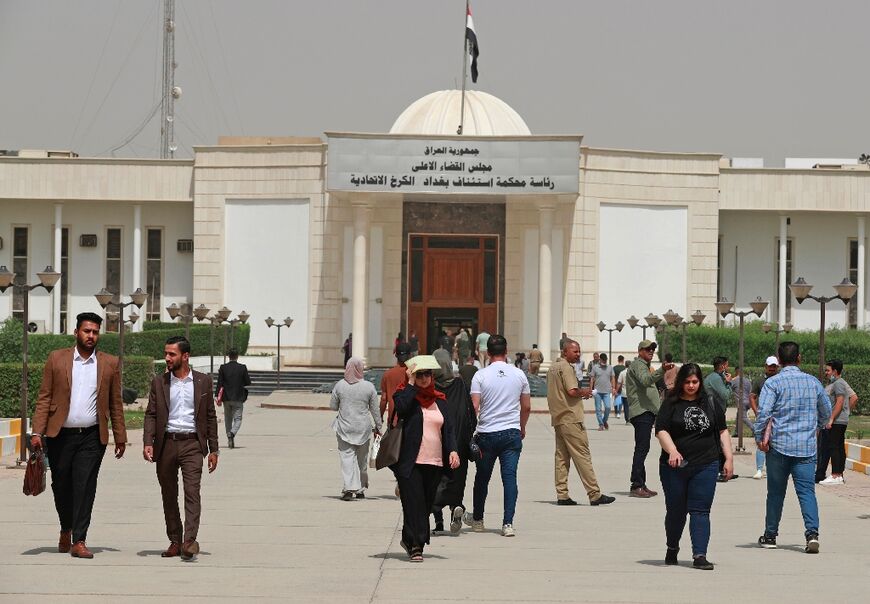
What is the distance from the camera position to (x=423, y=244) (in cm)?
4662

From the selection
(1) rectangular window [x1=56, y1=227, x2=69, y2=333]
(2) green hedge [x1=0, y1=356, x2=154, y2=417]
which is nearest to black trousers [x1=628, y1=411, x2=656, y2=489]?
(2) green hedge [x1=0, y1=356, x2=154, y2=417]

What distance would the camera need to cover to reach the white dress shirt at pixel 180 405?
1067cm

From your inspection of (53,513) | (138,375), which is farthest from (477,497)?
(138,375)

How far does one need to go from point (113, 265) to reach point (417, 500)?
1545 inches

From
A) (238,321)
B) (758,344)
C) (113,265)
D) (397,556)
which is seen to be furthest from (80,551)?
(113,265)

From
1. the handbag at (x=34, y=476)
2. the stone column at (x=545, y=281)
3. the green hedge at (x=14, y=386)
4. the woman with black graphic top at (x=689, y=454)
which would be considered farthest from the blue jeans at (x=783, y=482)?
the stone column at (x=545, y=281)

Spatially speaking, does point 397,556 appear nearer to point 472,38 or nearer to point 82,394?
point 82,394

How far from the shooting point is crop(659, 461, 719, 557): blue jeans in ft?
34.3

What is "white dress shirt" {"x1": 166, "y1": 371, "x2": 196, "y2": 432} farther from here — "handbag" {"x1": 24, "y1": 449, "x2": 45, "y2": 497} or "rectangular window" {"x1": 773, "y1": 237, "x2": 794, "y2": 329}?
"rectangular window" {"x1": 773, "y1": 237, "x2": 794, "y2": 329}

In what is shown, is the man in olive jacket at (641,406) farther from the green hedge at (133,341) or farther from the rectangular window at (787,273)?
the rectangular window at (787,273)

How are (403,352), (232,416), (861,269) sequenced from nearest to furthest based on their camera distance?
1. (403,352)
2. (232,416)
3. (861,269)

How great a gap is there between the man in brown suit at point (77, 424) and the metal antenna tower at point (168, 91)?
142 ft

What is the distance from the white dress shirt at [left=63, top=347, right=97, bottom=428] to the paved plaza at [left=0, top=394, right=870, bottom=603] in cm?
94

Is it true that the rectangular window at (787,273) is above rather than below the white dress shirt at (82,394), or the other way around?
above
